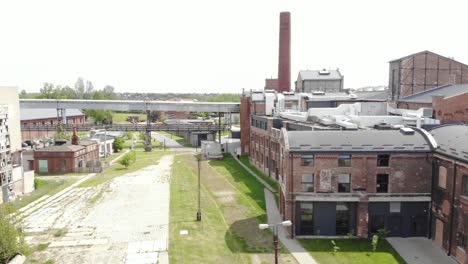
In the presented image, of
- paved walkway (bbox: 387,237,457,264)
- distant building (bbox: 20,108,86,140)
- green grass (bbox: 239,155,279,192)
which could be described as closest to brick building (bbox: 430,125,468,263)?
paved walkway (bbox: 387,237,457,264)

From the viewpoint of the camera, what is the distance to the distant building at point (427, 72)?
6166cm

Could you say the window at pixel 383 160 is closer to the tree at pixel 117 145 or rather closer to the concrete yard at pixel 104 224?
the concrete yard at pixel 104 224

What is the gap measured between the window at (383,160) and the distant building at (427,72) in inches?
1311

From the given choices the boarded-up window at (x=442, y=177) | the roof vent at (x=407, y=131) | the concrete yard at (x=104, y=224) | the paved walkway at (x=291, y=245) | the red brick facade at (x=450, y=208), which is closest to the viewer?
the red brick facade at (x=450, y=208)

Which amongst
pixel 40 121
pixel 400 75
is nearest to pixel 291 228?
pixel 400 75

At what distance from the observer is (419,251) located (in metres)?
30.3

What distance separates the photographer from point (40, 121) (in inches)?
4230

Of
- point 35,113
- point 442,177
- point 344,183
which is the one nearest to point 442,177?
point 442,177

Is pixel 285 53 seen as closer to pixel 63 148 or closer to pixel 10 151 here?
pixel 63 148

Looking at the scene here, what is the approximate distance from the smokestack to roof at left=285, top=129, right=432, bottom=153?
5178cm

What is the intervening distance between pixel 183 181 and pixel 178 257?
26.5m

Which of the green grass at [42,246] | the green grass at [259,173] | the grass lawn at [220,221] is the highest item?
the green grass at [259,173]

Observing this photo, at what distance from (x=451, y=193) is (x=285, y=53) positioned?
58.8 m

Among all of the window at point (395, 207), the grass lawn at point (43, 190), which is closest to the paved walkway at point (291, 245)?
the window at point (395, 207)
